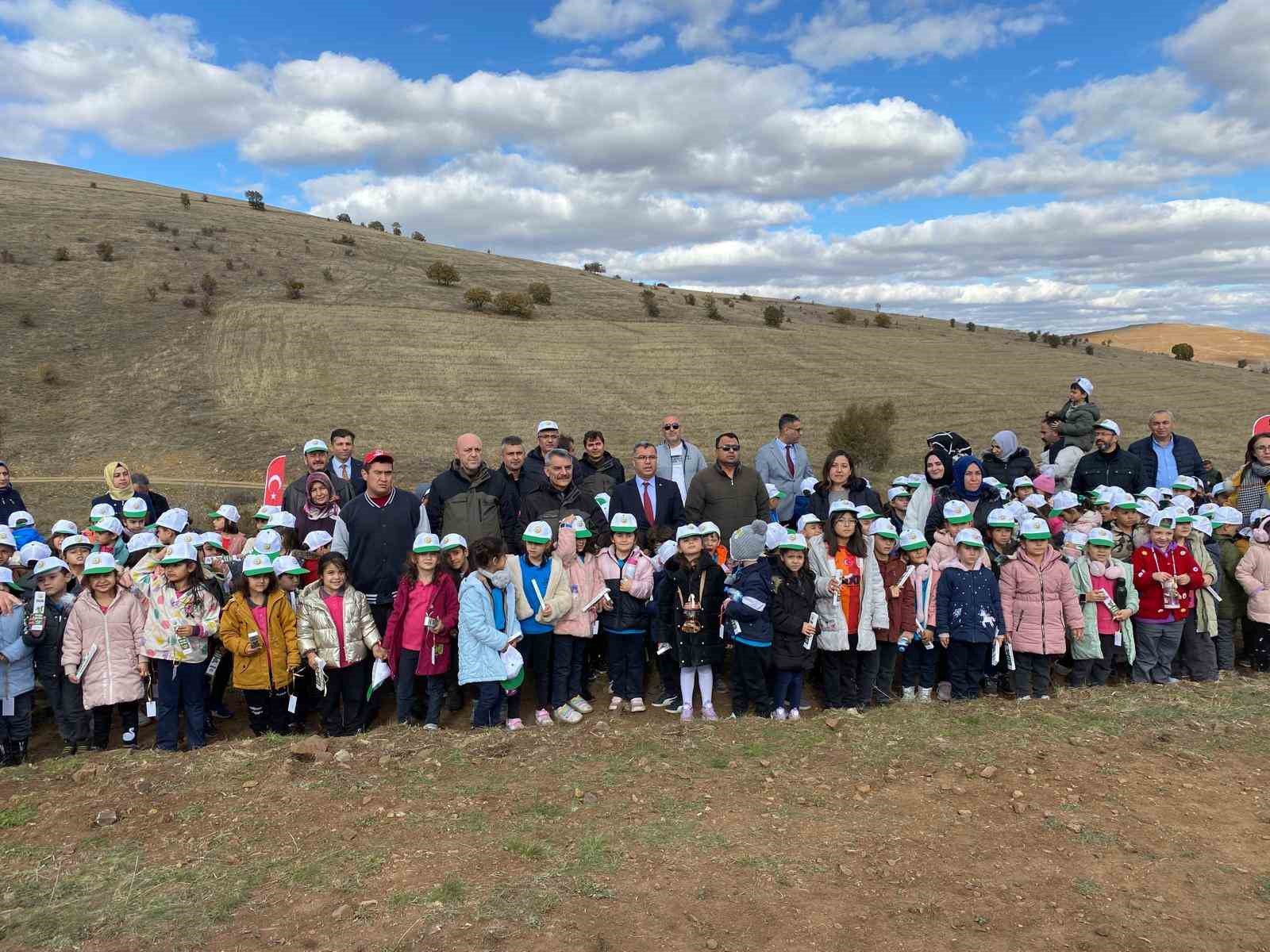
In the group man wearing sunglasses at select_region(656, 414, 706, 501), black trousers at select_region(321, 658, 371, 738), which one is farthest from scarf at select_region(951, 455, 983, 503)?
black trousers at select_region(321, 658, 371, 738)

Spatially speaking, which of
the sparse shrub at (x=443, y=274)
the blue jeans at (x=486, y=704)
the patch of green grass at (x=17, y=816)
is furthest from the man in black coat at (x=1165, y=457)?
the sparse shrub at (x=443, y=274)

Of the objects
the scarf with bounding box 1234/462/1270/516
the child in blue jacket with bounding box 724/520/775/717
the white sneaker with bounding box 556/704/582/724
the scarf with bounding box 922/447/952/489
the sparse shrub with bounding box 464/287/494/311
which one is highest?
the sparse shrub with bounding box 464/287/494/311

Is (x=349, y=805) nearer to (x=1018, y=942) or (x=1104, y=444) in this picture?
(x=1018, y=942)

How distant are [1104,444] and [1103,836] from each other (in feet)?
18.0

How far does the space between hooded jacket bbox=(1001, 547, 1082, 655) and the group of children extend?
0.06 ft

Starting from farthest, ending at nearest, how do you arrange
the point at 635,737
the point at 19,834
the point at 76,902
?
1. the point at 635,737
2. the point at 19,834
3. the point at 76,902

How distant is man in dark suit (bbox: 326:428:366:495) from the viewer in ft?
25.9

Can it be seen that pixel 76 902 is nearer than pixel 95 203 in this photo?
Yes

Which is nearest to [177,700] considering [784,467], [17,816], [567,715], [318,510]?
[17,816]

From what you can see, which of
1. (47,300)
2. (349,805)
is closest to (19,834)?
(349,805)

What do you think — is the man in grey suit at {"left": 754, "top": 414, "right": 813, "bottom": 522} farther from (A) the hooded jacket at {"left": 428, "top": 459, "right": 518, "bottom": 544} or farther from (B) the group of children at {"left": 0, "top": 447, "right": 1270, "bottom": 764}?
(A) the hooded jacket at {"left": 428, "top": 459, "right": 518, "bottom": 544}

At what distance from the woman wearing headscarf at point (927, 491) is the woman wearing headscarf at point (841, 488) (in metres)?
0.50

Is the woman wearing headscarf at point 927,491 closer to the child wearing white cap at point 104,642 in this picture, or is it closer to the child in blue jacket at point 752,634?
the child in blue jacket at point 752,634

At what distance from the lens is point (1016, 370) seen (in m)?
40.5
